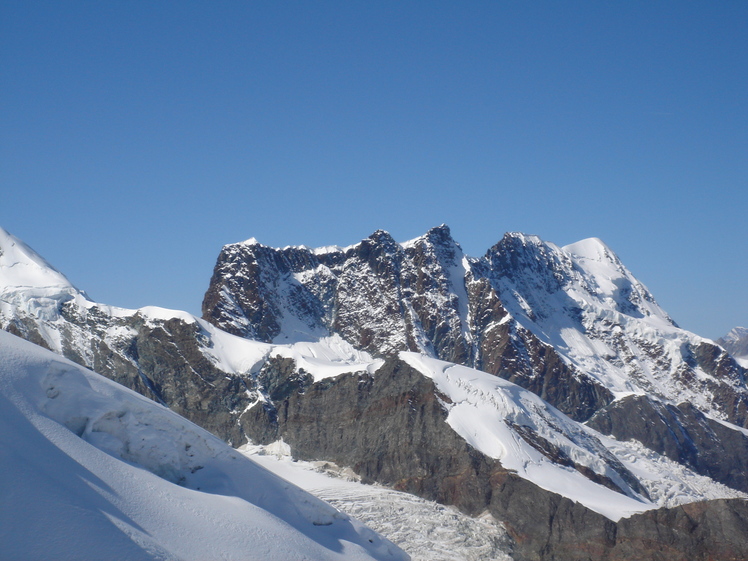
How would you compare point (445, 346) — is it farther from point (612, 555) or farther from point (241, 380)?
point (612, 555)

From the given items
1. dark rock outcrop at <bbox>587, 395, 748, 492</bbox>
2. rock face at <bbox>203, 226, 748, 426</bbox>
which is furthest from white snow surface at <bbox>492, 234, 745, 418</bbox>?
dark rock outcrop at <bbox>587, 395, 748, 492</bbox>

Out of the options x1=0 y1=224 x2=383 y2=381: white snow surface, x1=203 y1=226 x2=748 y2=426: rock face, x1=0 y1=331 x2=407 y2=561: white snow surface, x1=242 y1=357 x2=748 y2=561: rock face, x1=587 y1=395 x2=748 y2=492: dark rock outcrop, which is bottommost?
x1=0 y1=331 x2=407 y2=561: white snow surface

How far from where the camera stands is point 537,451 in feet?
261

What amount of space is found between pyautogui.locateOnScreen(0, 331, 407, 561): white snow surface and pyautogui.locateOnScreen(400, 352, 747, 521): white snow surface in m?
40.6

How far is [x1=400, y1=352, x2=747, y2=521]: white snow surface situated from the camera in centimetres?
7419

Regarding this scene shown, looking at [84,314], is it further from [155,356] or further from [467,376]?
[467,376]

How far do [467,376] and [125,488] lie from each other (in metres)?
65.2

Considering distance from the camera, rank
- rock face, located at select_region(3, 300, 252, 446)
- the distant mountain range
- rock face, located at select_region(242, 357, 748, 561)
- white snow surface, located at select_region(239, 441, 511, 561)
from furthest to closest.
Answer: rock face, located at select_region(3, 300, 252, 446)
the distant mountain range
white snow surface, located at select_region(239, 441, 511, 561)
rock face, located at select_region(242, 357, 748, 561)

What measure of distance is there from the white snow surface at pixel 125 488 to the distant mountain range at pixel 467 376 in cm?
3876

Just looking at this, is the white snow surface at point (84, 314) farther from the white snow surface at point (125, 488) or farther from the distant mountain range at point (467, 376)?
the white snow surface at point (125, 488)

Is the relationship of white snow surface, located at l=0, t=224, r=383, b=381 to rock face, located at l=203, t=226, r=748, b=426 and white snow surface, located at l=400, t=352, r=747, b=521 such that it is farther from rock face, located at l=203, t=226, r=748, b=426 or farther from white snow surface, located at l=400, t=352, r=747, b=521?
rock face, located at l=203, t=226, r=748, b=426

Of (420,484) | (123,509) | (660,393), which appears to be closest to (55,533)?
(123,509)

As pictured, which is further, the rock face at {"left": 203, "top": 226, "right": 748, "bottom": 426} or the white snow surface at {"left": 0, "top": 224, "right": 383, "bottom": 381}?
the rock face at {"left": 203, "top": 226, "right": 748, "bottom": 426}

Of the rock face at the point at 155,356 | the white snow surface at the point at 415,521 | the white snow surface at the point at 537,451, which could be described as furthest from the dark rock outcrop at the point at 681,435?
the rock face at the point at 155,356
